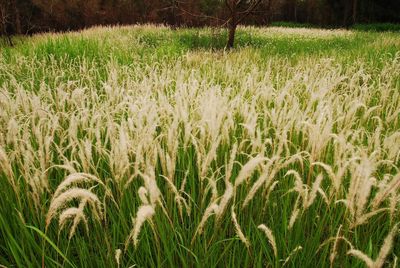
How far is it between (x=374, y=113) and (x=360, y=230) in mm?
1774

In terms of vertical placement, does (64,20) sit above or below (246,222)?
above

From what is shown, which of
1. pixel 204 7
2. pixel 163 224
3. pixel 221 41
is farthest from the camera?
pixel 204 7

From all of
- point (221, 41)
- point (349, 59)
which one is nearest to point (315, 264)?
point (349, 59)

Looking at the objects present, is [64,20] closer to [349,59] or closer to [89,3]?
[89,3]

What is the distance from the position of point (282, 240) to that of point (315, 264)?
17 centimetres

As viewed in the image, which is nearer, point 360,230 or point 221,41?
point 360,230

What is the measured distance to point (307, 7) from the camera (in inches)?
2013

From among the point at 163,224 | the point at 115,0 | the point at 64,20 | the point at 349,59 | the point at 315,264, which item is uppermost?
the point at 115,0

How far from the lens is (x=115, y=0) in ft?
99.4

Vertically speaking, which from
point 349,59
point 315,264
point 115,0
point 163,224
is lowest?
point 315,264

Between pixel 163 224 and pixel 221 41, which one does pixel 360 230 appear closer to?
pixel 163 224

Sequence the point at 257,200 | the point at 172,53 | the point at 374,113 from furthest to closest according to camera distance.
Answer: the point at 172,53 → the point at 374,113 → the point at 257,200

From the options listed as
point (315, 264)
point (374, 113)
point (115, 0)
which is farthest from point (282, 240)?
point (115, 0)

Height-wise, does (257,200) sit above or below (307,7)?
below
